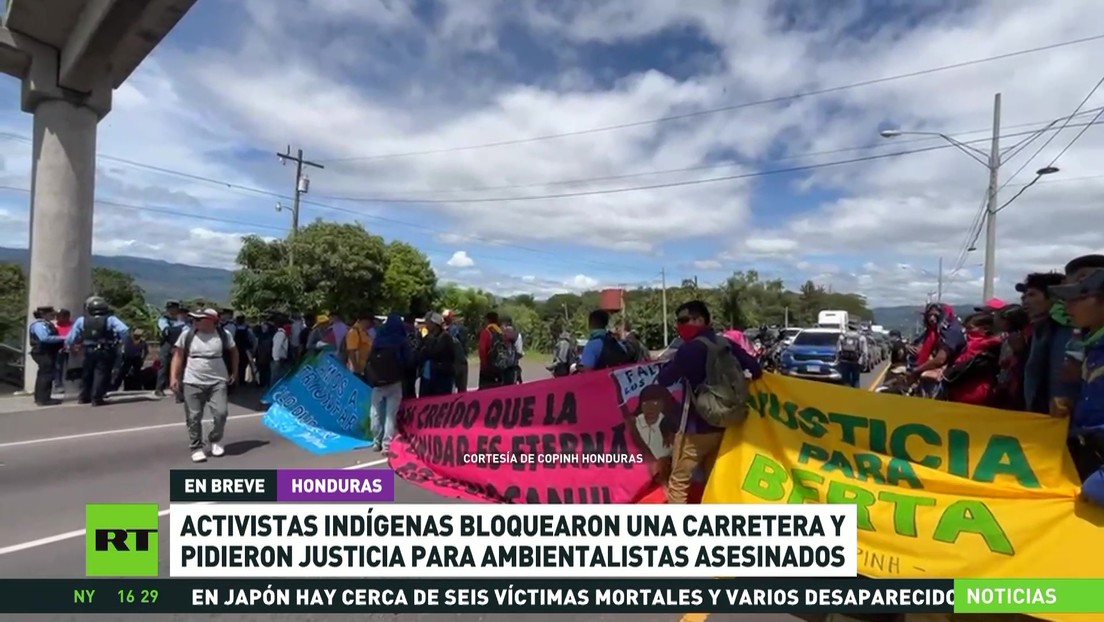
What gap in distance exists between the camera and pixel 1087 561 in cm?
326

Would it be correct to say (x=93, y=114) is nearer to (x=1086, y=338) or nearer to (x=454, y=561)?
(x=454, y=561)

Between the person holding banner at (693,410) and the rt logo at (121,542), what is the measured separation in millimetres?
3568

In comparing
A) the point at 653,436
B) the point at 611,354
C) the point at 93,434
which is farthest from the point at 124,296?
the point at 653,436

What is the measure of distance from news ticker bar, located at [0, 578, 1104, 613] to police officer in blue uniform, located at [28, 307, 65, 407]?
31.2ft

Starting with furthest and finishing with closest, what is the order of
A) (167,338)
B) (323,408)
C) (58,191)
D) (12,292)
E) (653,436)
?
(12,292)
(58,191)
(167,338)
(323,408)
(653,436)

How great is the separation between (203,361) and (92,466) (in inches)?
64.4

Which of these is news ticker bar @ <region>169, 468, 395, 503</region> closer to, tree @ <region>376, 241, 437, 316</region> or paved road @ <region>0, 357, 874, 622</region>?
paved road @ <region>0, 357, 874, 622</region>

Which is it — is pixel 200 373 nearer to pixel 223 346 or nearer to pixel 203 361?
pixel 203 361

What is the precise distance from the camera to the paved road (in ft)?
14.8

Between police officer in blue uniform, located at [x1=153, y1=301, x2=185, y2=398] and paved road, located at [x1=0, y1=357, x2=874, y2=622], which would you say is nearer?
paved road, located at [x1=0, y1=357, x2=874, y2=622]

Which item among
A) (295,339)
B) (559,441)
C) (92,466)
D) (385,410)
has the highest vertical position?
(295,339)

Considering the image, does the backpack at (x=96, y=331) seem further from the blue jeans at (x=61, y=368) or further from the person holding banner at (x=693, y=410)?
the person holding banner at (x=693, y=410)

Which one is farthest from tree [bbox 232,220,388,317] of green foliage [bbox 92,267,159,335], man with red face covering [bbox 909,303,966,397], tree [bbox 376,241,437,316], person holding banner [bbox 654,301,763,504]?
person holding banner [bbox 654,301,763,504]

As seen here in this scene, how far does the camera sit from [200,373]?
748cm
